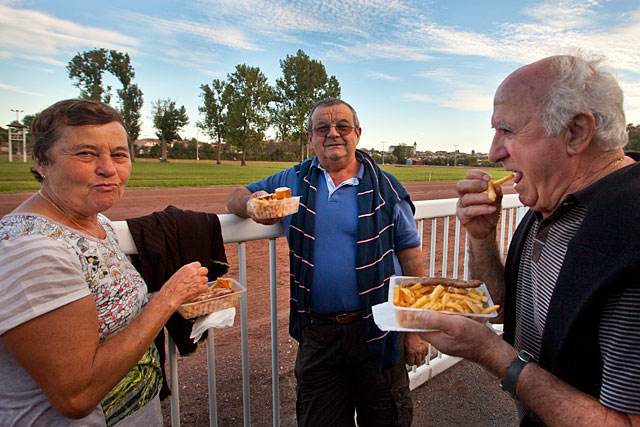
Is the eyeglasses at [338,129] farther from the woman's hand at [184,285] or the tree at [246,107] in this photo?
the tree at [246,107]

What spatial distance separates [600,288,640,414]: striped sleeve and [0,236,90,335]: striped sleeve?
170 centimetres

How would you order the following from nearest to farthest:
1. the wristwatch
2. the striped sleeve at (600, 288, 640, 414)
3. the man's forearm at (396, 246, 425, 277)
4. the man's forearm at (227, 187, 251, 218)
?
the striped sleeve at (600, 288, 640, 414)
the wristwatch
the man's forearm at (227, 187, 251, 218)
the man's forearm at (396, 246, 425, 277)

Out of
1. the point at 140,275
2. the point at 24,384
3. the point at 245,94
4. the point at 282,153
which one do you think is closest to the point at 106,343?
the point at 24,384

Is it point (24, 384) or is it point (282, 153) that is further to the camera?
point (282, 153)

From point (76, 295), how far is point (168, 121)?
74300 mm

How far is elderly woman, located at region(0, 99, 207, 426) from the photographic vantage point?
1.17 metres

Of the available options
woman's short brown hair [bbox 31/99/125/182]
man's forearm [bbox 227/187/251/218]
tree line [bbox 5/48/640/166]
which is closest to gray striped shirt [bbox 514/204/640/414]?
man's forearm [bbox 227/187/251/218]

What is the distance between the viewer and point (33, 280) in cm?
117

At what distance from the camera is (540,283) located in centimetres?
158

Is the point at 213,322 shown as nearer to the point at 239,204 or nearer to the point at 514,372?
the point at 239,204

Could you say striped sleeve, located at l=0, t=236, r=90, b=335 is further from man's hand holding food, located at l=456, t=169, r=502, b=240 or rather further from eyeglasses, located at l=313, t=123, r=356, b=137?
eyeglasses, located at l=313, t=123, r=356, b=137

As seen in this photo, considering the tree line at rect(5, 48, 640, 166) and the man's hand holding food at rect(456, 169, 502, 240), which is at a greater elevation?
the tree line at rect(5, 48, 640, 166)

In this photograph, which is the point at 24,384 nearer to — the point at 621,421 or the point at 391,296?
the point at 391,296

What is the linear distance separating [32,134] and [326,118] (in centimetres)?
190
